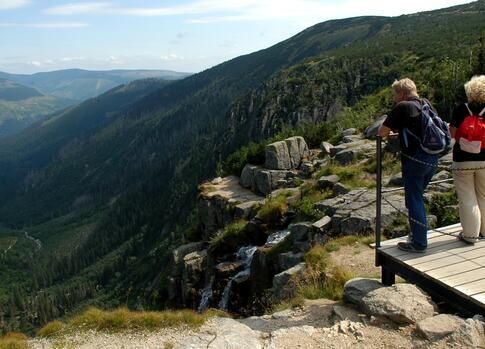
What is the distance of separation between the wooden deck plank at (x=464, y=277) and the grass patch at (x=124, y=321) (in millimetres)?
5300

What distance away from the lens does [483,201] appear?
947 centimetres

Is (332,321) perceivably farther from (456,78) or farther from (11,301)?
(11,301)

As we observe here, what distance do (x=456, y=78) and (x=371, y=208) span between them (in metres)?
24.3

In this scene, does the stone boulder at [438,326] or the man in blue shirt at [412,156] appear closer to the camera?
the stone boulder at [438,326]

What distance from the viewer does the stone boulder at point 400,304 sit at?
325 inches

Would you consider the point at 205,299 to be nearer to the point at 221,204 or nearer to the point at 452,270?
the point at 221,204

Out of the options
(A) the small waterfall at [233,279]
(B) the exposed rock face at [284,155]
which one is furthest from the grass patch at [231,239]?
(B) the exposed rock face at [284,155]

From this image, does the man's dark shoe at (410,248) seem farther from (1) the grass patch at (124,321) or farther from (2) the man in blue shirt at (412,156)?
(1) the grass patch at (124,321)

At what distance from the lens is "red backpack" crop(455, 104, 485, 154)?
8.98 meters

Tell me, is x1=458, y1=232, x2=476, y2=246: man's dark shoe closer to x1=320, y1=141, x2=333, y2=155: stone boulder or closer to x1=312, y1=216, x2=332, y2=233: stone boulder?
x1=312, y1=216, x2=332, y2=233: stone boulder

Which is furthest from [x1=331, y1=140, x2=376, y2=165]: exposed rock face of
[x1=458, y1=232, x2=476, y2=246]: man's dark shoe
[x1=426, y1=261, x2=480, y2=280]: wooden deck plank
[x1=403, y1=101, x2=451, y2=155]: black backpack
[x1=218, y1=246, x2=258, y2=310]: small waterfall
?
[x1=426, y1=261, x2=480, y2=280]: wooden deck plank

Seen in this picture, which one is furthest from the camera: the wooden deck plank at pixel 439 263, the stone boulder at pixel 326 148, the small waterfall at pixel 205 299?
the stone boulder at pixel 326 148

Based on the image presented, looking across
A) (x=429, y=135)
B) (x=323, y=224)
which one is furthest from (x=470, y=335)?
(x=323, y=224)

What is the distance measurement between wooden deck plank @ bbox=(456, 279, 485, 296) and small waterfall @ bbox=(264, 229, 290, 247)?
10779mm
